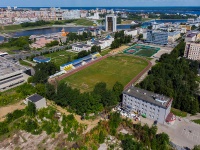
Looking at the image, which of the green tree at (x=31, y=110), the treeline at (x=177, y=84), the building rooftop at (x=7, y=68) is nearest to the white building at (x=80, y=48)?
the building rooftop at (x=7, y=68)

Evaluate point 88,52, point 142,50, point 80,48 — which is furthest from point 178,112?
point 80,48

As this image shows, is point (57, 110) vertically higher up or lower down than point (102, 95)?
lower down

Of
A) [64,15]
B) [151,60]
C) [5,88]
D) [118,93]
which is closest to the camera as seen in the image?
[118,93]

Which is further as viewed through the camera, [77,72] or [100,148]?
[77,72]

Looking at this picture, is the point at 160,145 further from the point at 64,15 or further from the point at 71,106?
the point at 64,15

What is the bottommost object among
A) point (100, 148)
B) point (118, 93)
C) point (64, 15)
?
point (100, 148)

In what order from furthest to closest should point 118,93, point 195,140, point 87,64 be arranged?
point 87,64, point 118,93, point 195,140

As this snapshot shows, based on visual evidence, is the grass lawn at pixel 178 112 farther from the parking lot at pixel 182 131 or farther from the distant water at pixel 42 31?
the distant water at pixel 42 31

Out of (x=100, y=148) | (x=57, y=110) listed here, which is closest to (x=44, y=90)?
(x=57, y=110)

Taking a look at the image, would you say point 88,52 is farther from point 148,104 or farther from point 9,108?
point 148,104
